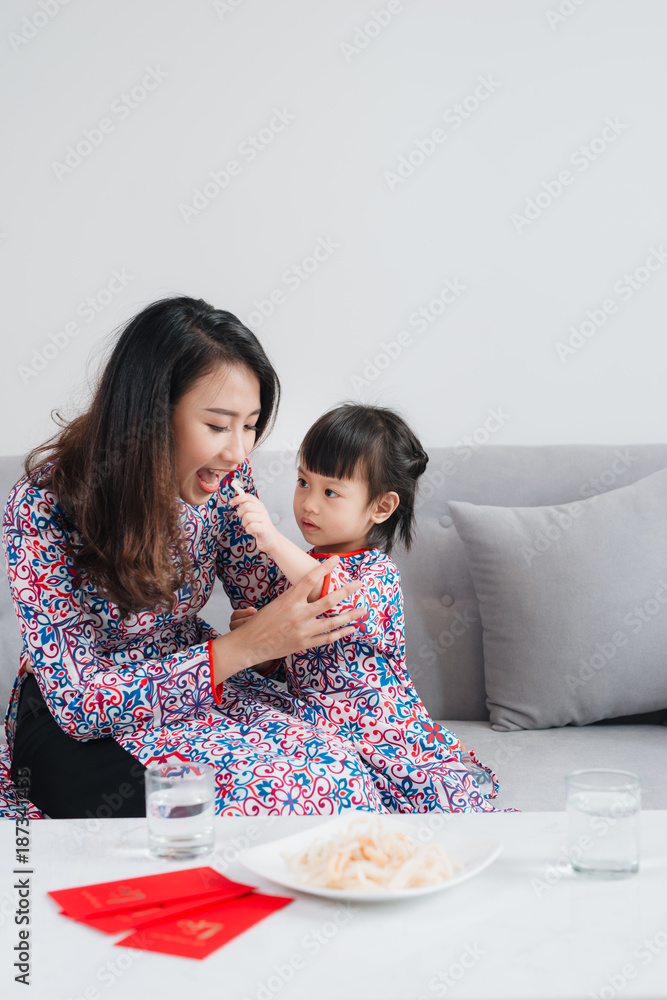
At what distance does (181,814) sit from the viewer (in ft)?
2.93

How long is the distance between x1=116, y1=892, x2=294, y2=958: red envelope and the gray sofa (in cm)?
90

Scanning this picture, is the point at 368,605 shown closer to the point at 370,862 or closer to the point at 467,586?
the point at 467,586

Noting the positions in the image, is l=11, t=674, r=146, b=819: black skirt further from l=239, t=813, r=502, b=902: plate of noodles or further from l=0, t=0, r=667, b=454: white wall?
l=0, t=0, r=667, b=454: white wall

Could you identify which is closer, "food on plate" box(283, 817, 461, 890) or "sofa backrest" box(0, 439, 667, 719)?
"food on plate" box(283, 817, 461, 890)

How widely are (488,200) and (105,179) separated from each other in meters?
0.96

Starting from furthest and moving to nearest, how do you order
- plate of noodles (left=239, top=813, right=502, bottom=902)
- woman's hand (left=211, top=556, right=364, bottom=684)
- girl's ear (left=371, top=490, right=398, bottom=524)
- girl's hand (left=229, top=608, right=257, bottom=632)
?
girl's ear (left=371, top=490, right=398, bottom=524), girl's hand (left=229, top=608, right=257, bottom=632), woman's hand (left=211, top=556, right=364, bottom=684), plate of noodles (left=239, top=813, right=502, bottom=902)

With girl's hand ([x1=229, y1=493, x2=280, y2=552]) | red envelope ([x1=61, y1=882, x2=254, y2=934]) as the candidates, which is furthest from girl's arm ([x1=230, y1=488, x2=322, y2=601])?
red envelope ([x1=61, y1=882, x2=254, y2=934])

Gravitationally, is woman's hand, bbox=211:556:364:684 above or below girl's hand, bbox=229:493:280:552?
below

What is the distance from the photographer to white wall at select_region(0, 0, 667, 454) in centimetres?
218

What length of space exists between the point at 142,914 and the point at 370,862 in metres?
0.20

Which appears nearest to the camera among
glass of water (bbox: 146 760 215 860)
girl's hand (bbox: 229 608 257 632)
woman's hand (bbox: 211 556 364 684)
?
glass of water (bbox: 146 760 215 860)

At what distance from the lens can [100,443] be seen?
4.64 ft

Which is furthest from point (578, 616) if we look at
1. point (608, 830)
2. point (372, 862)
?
point (372, 862)

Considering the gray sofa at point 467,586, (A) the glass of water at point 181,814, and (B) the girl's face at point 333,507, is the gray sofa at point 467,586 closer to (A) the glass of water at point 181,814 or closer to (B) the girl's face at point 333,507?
(B) the girl's face at point 333,507
